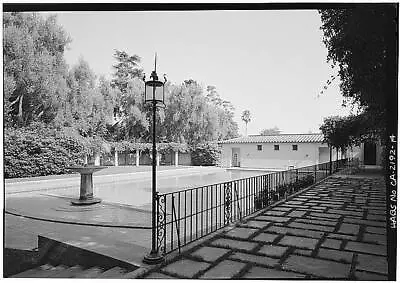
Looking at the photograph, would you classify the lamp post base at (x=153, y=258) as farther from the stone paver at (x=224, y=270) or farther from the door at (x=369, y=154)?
the door at (x=369, y=154)

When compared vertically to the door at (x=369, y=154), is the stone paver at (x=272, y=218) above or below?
below

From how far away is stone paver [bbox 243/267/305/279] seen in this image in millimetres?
2328

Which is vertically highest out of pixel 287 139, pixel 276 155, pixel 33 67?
pixel 33 67

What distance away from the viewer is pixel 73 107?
28.7 ft

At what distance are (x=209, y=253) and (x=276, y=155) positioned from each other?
14.0m

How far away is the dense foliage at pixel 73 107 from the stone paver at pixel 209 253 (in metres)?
2.27

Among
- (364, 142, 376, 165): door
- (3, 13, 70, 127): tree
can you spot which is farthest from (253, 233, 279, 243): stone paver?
(364, 142, 376, 165): door

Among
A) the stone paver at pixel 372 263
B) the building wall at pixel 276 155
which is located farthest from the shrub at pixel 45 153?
the building wall at pixel 276 155

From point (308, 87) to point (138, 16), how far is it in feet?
6.86

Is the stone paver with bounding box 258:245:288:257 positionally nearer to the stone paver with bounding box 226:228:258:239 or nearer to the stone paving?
the stone paving

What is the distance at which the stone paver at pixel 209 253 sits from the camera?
260 cm

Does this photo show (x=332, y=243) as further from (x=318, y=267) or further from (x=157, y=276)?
(x=157, y=276)

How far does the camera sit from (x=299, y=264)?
249 cm

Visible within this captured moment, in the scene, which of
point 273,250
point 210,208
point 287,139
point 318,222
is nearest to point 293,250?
point 273,250
